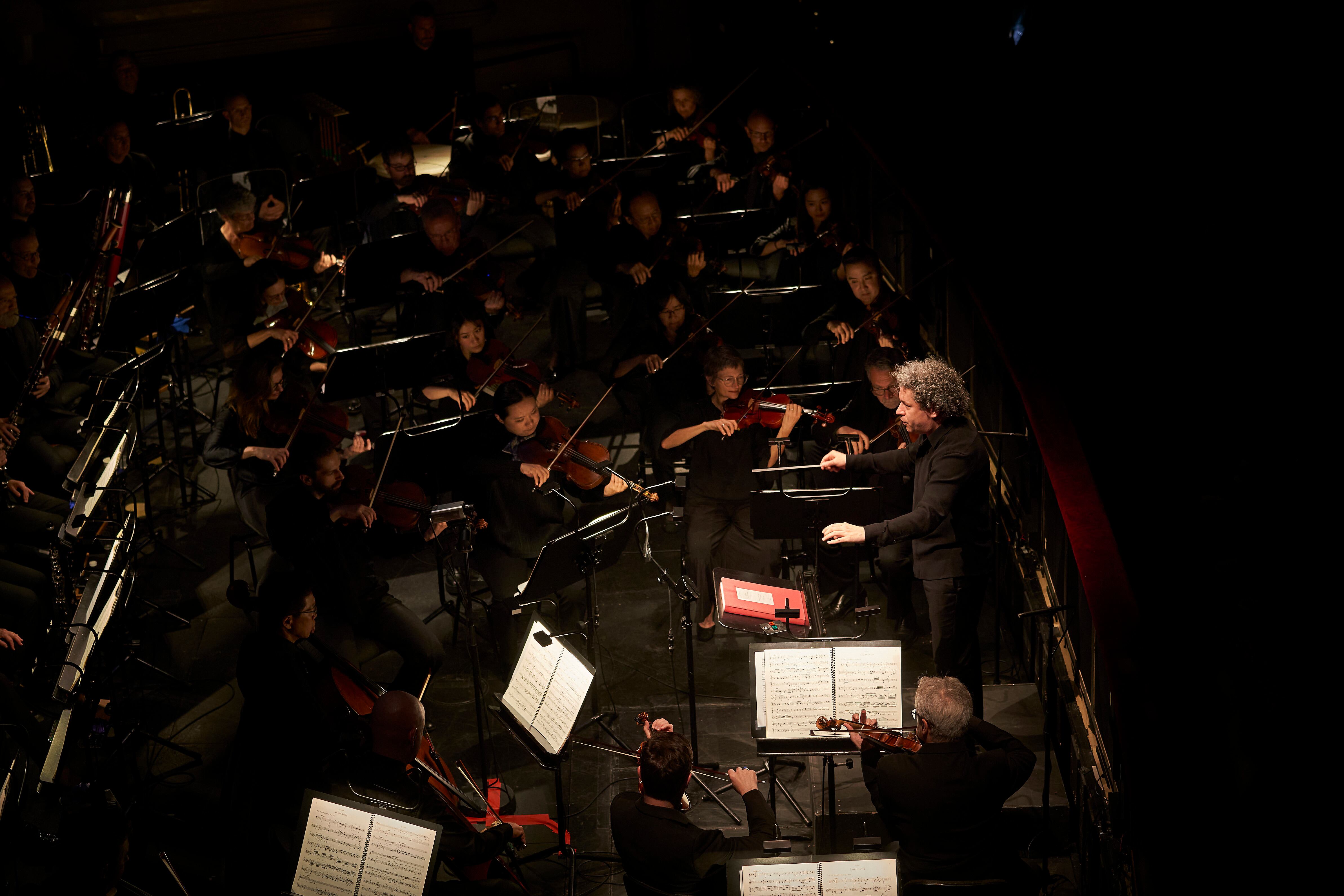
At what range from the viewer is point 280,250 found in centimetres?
694

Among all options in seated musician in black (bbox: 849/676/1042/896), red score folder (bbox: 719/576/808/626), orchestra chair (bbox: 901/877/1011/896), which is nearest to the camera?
orchestra chair (bbox: 901/877/1011/896)

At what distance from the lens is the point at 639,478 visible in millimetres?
5922

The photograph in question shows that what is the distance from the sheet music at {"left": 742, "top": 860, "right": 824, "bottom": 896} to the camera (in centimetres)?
317

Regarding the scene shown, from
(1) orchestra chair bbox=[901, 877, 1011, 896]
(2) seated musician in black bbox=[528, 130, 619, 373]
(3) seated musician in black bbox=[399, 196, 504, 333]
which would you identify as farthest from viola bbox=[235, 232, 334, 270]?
(1) orchestra chair bbox=[901, 877, 1011, 896]

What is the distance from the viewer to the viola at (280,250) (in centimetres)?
681

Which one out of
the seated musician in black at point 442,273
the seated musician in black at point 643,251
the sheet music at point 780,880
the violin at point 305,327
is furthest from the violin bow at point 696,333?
the sheet music at point 780,880

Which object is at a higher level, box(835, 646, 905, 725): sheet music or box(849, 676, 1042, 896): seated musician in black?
box(835, 646, 905, 725): sheet music

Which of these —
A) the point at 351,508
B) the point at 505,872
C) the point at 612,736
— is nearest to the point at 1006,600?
the point at 612,736

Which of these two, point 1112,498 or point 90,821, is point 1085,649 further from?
point 90,821

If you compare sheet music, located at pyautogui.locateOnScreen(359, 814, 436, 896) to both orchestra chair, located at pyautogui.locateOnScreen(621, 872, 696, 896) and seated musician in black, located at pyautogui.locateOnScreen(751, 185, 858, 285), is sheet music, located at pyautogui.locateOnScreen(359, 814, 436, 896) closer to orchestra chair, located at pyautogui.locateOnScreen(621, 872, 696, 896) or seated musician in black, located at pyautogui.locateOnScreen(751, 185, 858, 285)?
orchestra chair, located at pyautogui.locateOnScreen(621, 872, 696, 896)

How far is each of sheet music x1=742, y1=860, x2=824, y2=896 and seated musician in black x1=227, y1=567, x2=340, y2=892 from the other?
4.77 ft

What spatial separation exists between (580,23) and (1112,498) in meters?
7.11

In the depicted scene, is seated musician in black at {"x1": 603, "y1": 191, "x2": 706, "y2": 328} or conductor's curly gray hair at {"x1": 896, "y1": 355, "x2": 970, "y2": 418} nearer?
conductor's curly gray hair at {"x1": 896, "y1": 355, "x2": 970, "y2": 418}

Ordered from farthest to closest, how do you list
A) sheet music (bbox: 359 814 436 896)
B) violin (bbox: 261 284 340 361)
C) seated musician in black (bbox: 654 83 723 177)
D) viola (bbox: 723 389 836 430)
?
seated musician in black (bbox: 654 83 723 177), violin (bbox: 261 284 340 361), viola (bbox: 723 389 836 430), sheet music (bbox: 359 814 436 896)
